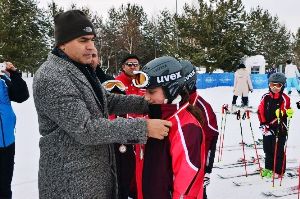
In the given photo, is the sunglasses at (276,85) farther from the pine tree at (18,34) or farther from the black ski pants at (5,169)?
the pine tree at (18,34)

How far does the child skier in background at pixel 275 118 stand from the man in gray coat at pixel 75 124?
13.2 feet

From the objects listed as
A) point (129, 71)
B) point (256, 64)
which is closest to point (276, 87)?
point (129, 71)

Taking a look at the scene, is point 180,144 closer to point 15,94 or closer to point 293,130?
point 15,94

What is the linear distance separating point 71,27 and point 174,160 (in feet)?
3.22

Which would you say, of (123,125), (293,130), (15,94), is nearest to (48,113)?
(123,125)

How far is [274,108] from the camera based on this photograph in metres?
5.63

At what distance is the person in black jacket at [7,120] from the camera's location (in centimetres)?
402

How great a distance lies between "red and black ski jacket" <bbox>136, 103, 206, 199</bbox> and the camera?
2.17 meters

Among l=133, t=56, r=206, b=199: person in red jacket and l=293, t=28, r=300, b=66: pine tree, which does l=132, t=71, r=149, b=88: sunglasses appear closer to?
l=133, t=56, r=206, b=199: person in red jacket

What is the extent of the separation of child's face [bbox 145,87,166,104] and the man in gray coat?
0.38m

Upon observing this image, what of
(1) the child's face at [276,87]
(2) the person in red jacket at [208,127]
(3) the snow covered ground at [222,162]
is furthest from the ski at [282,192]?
(2) the person in red jacket at [208,127]

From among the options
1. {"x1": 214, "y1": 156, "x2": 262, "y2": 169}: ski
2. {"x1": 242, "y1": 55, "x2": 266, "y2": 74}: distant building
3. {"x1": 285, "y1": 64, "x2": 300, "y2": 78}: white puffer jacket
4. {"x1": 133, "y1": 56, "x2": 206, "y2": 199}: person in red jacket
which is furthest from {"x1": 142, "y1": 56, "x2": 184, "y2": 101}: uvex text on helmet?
{"x1": 242, "y1": 55, "x2": 266, "y2": 74}: distant building

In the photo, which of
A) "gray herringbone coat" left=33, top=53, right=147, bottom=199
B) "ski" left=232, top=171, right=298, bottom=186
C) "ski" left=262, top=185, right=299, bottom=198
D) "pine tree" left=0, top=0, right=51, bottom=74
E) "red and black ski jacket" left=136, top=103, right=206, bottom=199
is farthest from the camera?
"pine tree" left=0, top=0, right=51, bottom=74

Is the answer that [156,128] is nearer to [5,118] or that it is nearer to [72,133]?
[72,133]
